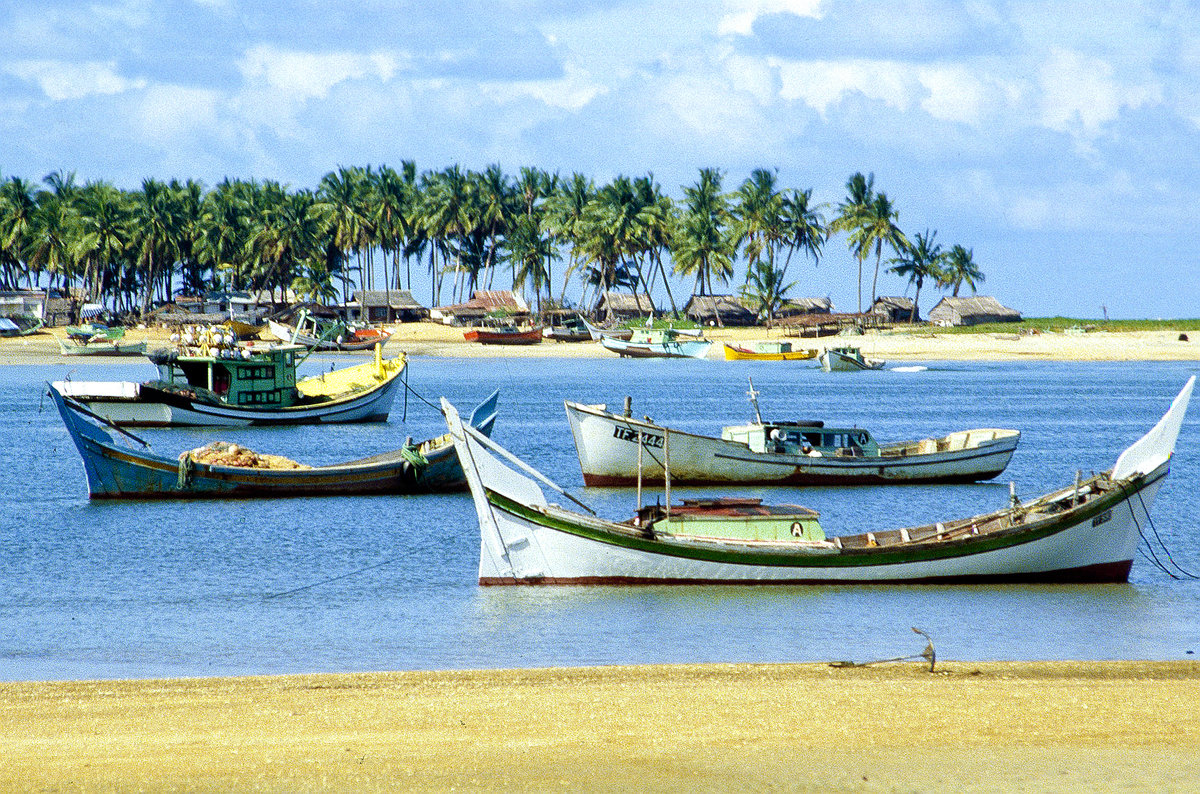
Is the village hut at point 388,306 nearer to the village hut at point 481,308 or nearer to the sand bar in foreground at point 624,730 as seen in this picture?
the village hut at point 481,308

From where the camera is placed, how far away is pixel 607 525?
57.6ft

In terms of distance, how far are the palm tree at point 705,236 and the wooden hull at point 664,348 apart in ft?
29.2

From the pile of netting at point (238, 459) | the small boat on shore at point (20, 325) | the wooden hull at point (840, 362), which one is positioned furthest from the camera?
the small boat on shore at point (20, 325)

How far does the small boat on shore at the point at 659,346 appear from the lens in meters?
103

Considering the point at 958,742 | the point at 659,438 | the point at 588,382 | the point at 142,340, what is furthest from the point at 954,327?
the point at 958,742

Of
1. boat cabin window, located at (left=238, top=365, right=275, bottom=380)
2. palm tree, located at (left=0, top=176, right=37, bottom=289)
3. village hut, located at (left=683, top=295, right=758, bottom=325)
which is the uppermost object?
palm tree, located at (left=0, top=176, right=37, bottom=289)

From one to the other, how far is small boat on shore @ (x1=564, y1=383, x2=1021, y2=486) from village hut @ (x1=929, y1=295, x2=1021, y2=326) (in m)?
81.8

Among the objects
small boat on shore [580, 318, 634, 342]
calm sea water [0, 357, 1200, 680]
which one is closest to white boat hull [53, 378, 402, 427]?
calm sea water [0, 357, 1200, 680]

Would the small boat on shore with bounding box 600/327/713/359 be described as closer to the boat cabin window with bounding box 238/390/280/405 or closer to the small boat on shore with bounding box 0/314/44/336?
the small boat on shore with bounding box 0/314/44/336

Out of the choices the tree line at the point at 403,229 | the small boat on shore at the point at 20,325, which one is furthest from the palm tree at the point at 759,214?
the small boat on shore at the point at 20,325

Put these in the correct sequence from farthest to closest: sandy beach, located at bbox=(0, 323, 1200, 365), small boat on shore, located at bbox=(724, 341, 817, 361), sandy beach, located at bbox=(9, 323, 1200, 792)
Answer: small boat on shore, located at bbox=(724, 341, 817, 361)
sandy beach, located at bbox=(0, 323, 1200, 365)
sandy beach, located at bbox=(9, 323, 1200, 792)

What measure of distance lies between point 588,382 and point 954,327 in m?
44.1

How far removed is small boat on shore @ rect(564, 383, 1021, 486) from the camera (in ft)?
96.7

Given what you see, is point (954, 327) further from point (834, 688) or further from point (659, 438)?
point (834, 688)
